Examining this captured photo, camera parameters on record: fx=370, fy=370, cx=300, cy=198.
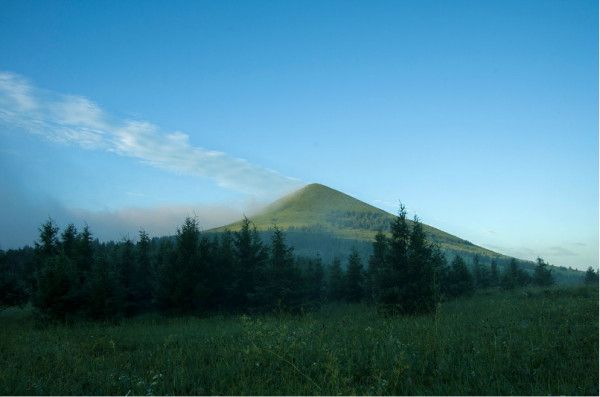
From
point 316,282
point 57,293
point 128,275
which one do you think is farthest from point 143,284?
point 316,282

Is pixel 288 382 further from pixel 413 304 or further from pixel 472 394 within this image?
pixel 413 304

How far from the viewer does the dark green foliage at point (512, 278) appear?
159 feet

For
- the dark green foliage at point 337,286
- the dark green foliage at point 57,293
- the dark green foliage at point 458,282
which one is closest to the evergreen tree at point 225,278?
the dark green foliage at point 57,293

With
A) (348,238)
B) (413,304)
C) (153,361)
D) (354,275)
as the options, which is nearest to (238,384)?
(153,361)

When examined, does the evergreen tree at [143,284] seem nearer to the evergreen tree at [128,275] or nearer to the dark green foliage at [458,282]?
the evergreen tree at [128,275]

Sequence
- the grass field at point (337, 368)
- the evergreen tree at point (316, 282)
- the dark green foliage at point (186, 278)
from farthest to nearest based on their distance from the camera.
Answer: the evergreen tree at point (316, 282), the dark green foliage at point (186, 278), the grass field at point (337, 368)

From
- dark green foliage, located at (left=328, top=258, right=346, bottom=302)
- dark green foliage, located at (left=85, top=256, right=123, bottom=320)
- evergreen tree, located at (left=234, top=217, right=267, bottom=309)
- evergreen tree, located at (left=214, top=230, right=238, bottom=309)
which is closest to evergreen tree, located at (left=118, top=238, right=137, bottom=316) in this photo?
dark green foliage, located at (left=85, top=256, right=123, bottom=320)

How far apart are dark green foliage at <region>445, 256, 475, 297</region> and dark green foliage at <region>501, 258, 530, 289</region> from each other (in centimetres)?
1093

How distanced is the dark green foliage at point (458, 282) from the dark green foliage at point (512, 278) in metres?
10.9

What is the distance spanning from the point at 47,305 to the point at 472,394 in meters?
22.3

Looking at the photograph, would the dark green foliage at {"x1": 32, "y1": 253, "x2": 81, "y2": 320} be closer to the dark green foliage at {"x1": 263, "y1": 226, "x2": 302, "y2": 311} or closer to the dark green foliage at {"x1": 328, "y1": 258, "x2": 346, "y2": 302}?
the dark green foliage at {"x1": 263, "y1": 226, "x2": 302, "y2": 311}

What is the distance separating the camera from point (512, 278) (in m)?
51.6

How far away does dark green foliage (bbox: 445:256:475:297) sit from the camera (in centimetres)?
3676

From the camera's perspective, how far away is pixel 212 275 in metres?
25.5
